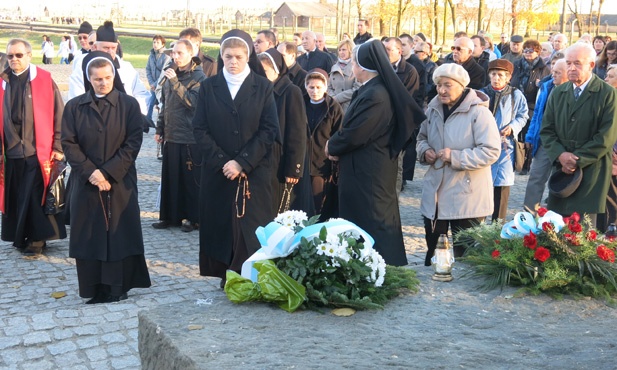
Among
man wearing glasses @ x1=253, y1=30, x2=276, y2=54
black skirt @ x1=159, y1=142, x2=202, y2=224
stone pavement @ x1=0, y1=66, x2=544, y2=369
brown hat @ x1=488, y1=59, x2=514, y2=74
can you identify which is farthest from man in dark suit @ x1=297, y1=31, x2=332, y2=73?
brown hat @ x1=488, y1=59, x2=514, y2=74

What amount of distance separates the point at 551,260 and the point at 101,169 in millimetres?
3450

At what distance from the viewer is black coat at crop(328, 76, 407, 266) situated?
6.14 meters

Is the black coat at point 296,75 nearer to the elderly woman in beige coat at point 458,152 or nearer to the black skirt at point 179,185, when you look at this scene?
the black skirt at point 179,185

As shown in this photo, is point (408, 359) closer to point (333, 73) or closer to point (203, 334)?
point (203, 334)

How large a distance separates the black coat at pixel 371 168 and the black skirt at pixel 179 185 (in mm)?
3024

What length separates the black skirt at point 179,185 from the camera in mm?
9078

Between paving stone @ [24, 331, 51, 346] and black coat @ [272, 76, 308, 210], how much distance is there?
7.13 ft

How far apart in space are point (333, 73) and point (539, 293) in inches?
276

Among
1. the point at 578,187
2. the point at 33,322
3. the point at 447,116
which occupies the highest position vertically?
the point at 447,116

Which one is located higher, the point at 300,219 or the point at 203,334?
the point at 300,219

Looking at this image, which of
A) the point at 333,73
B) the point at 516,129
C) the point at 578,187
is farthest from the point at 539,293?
the point at 333,73

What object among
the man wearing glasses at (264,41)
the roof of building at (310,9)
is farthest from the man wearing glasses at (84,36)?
the roof of building at (310,9)

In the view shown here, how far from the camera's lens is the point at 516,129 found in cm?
844

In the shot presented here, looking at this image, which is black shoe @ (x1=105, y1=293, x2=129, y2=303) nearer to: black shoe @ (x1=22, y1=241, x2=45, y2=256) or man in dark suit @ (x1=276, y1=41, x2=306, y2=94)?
black shoe @ (x1=22, y1=241, x2=45, y2=256)
